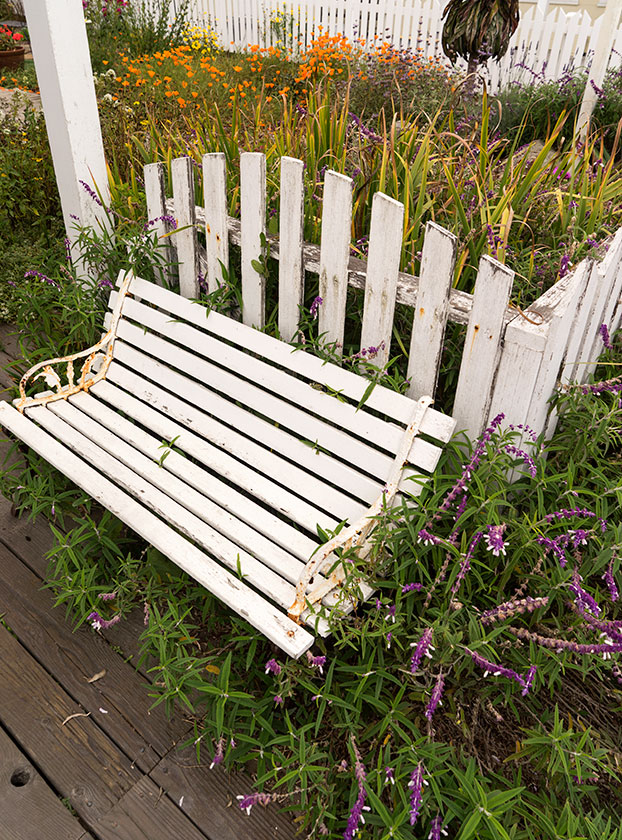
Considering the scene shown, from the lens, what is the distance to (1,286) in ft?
12.9

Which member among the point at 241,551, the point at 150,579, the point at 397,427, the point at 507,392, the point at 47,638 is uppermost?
the point at 507,392

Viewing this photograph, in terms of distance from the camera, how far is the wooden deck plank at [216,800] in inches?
66.2

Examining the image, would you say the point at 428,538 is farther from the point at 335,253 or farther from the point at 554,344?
the point at 335,253

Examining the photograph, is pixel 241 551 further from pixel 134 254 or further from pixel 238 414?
pixel 134 254

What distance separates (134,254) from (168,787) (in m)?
2.13

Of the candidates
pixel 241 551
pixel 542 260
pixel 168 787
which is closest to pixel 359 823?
pixel 168 787

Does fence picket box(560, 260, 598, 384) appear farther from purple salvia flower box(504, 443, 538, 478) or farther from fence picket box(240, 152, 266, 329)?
fence picket box(240, 152, 266, 329)

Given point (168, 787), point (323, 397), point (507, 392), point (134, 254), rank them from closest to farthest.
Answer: point (168, 787)
point (507, 392)
point (323, 397)
point (134, 254)

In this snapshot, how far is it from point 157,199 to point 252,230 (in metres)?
0.62

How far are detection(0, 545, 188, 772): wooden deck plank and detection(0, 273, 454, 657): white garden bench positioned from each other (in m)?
0.47

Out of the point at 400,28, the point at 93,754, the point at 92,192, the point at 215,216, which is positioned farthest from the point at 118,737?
the point at 400,28

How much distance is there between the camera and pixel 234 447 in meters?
2.31

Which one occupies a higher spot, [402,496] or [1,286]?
[402,496]

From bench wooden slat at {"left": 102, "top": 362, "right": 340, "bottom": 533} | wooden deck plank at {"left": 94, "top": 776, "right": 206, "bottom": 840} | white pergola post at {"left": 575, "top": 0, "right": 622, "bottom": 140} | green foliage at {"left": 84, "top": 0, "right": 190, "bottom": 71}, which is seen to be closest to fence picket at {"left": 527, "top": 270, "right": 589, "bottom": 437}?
bench wooden slat at {"left": 102, "top": 362, "right": 340, "bottom": 533}
